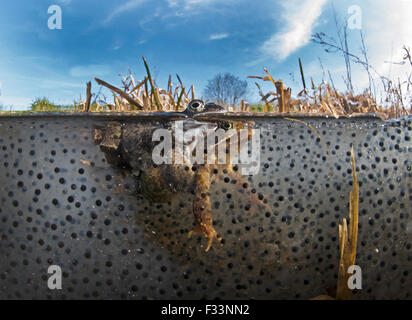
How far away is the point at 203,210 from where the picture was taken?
80 centimetres

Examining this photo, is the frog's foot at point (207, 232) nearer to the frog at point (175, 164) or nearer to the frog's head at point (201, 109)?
the frog at point (175, 164)

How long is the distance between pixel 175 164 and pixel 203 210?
0.42 ft

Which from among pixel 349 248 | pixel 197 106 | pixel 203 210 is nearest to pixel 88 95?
pixel 197 106

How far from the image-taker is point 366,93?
1550 millimetres

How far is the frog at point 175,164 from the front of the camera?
798 millimetres

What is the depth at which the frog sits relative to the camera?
798 millimetres

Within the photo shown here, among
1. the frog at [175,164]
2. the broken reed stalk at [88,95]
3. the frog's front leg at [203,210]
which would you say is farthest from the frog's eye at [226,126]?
the broken reed stalk at [88,95]

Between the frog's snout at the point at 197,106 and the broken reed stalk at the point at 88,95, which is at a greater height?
the broken reed stalk at the point at 88,95

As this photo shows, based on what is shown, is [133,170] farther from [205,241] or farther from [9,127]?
[9,127]

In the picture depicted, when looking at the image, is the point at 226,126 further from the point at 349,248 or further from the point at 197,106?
the point at 349,248

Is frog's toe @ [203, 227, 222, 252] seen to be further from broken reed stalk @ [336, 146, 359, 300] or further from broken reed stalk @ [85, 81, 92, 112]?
broken reed stalk @ [85, 81, 92, 112]

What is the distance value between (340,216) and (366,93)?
93 cm
